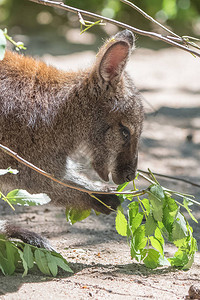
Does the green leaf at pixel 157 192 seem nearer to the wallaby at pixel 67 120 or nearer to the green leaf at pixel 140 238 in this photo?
the green leaf at pixel 140 238

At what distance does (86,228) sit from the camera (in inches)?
186

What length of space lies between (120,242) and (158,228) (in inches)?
29.9

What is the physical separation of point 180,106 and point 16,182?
495 cm

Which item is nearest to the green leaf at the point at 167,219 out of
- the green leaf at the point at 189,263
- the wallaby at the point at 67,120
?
the green leaf at the point at 189,263

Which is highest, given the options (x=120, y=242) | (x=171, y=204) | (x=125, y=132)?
(x=125, y=132)

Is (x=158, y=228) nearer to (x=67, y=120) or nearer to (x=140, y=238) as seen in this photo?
(x=140, y=238)

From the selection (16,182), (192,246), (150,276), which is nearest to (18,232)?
(16,182)

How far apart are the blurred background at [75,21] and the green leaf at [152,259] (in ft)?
24.6

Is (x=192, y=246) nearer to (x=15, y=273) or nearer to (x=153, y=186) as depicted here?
(x=153, y=186)

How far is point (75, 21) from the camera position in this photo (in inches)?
485

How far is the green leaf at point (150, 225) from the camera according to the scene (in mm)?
3554

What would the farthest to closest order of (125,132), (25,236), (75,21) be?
(75,21)
(125,132)
(25,236)

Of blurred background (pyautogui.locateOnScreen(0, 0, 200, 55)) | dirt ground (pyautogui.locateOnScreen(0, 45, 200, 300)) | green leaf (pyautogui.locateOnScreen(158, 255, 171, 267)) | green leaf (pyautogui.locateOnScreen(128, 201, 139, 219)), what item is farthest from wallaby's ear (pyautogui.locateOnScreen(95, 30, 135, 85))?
blurred background (pyautogui.locateOnScreen(0, 0, 200, 55))

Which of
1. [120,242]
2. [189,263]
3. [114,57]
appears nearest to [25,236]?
[120,242]
